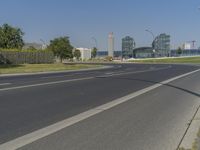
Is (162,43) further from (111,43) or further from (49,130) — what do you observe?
(49,130)

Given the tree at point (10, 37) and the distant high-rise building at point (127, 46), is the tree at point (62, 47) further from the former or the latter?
the distant high-rise building at point (127, 46)

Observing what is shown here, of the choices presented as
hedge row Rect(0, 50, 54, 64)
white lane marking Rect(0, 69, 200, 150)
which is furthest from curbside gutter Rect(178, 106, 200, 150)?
hedge row Rect(0, 50, 54, 64)

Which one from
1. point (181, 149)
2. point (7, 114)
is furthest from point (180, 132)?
point (7, 114)

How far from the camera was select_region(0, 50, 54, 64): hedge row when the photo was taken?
60419 mm

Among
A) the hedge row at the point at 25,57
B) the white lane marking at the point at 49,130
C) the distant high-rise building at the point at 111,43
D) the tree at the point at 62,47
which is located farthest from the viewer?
the distant high-rise building at the point at 111,43

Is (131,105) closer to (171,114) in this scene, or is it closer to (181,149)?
(171,114)

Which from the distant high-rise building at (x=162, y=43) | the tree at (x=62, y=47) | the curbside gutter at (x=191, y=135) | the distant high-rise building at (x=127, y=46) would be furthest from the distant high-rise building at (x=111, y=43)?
the curbside gutter at (x=191, y=135)

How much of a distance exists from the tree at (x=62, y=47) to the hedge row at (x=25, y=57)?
755 cm

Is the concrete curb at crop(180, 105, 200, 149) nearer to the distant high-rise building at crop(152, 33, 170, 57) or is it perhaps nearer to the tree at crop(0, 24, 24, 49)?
the tree at crop(0, 24, 24, 49)

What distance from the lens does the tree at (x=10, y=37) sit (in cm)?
7562

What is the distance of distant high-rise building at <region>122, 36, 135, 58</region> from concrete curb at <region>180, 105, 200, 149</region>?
132m

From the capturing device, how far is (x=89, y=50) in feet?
601

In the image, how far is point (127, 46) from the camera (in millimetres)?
145375

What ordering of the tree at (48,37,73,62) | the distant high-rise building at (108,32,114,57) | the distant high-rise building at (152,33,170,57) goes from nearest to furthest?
the tree at (48,37,73,62)
the distant high-rise building at (152,33,170,57)
the distant high-rise building at (108,32,114,57)
